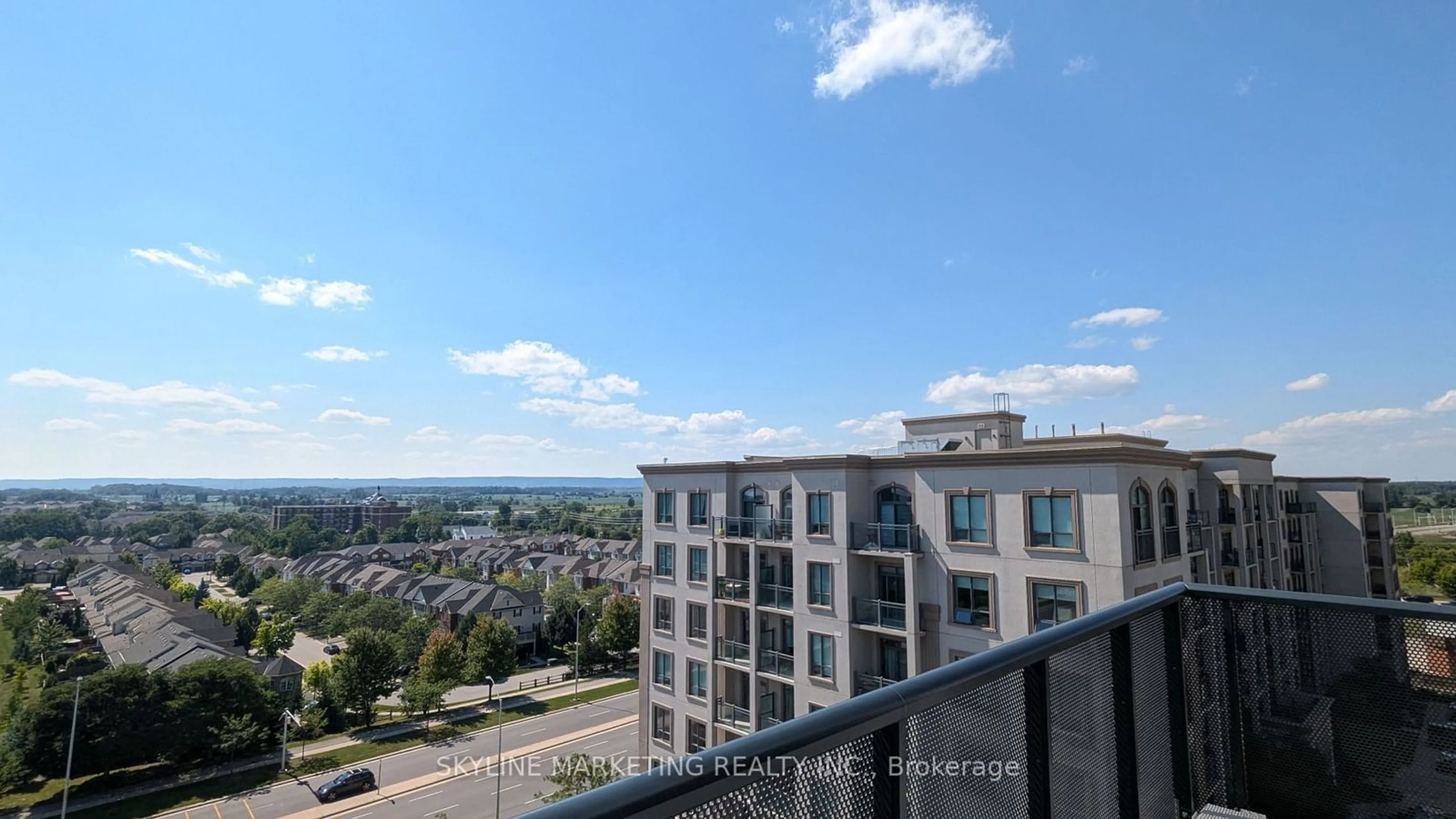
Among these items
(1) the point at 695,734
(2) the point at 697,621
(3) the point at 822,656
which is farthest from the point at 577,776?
(3) the point at 822,656

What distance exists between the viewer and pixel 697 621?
18.6 meters

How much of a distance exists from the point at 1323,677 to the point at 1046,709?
1625 mm

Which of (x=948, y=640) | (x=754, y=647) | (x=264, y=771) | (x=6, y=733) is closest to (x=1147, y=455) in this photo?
(x=948, y=640)

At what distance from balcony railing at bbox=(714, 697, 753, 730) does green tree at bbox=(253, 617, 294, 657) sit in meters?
43.2

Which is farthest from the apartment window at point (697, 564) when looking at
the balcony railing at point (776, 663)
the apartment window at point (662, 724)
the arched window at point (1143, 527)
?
the arched window at point (1143, 527)

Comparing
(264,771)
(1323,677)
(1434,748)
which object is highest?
(1323,677)

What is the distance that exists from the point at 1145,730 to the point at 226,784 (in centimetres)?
3653

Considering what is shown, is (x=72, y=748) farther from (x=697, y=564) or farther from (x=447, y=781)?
(x=697, y=564)

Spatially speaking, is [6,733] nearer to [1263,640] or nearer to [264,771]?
[264,771]

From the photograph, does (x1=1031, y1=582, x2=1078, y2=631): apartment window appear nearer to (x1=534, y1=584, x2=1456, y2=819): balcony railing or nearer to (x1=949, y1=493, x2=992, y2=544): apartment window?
(x1=949, y1=493, x2=992, y2=544): apartment window

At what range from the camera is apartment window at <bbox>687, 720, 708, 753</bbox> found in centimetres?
1827

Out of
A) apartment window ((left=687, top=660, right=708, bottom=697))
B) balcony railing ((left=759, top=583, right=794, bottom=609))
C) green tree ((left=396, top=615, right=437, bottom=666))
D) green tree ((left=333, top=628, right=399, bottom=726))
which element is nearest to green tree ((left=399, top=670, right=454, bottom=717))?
green tree ((left=333, top=628, right=399, bottom=726))

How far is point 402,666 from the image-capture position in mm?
41094

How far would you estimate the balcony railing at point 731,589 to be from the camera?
17656 mm
